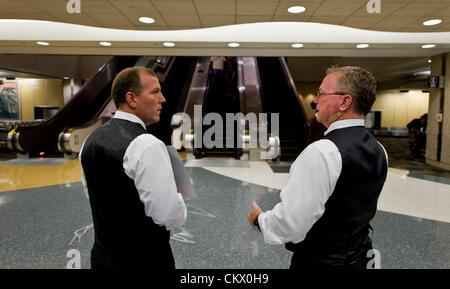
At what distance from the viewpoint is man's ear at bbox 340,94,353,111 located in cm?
111

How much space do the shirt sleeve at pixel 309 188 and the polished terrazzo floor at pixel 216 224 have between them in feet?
4.91

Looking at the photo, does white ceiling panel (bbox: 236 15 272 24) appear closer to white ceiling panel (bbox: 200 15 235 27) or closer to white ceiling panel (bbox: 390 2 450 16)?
white ceiling panel (bbox: 200 15 235 27)

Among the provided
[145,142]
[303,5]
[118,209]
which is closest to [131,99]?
[145,142]

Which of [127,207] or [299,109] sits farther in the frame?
[299,109]

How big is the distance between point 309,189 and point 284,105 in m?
9.62

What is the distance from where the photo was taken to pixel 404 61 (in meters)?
11.9

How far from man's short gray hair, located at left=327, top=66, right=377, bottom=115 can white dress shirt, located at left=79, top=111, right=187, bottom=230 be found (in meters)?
0.74

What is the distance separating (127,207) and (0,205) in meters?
3.64

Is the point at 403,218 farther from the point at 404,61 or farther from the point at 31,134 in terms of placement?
the point at 404,61

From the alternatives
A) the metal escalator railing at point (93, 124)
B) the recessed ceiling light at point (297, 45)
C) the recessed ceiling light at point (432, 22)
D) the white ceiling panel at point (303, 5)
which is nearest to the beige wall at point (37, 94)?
the metal escalator railing at point (93, 124)

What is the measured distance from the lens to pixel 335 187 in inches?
42.0

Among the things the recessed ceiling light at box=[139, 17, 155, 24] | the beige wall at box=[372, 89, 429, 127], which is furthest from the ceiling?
the beige wall at box=[372, 89, 429, 127]

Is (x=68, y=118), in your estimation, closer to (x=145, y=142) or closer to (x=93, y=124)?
(x=93, y=124)
